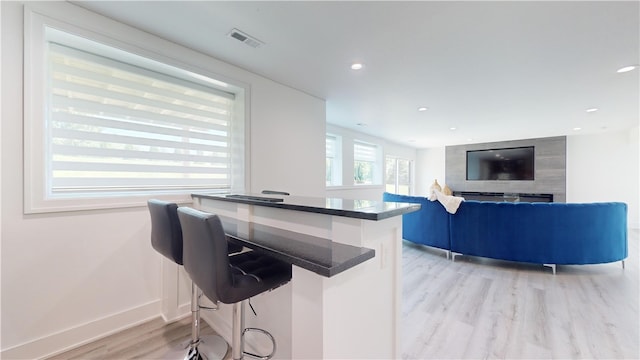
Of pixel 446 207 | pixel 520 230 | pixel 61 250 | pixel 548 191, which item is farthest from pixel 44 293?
pixel 548 191

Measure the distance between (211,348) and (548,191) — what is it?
851 centimetres

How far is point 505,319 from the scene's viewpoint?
2096 mm

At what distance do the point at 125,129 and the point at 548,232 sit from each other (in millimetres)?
4681

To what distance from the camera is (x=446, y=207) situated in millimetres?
3609

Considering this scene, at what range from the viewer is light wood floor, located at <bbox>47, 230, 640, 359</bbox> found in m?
1.72

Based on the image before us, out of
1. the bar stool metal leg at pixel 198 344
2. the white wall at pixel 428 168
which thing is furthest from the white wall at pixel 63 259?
the white wall at pixel 428 168

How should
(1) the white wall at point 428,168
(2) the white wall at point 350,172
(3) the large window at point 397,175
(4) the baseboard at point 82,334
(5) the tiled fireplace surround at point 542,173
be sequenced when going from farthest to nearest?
(1) the white wall at point 428,168, (3) the large window at point 397,175, (5) the tiled fireplace surround at point 542,173, (2) the white wall at point 350,172, (4) the baseboard at point 82,334

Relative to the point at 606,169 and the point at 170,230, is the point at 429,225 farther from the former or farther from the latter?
the point at 606,169

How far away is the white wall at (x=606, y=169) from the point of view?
5707mm

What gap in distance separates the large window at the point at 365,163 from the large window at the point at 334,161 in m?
0.65

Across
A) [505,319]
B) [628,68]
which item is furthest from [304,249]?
[628,68]

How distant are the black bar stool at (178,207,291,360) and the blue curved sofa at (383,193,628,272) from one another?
320 cm

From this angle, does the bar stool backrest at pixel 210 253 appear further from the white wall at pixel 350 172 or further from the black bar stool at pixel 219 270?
the white wall at pixel 350 172

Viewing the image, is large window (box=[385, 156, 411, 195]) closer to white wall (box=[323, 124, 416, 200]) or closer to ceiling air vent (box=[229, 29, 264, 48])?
white wall (box=[323, 124, 416, 200])
